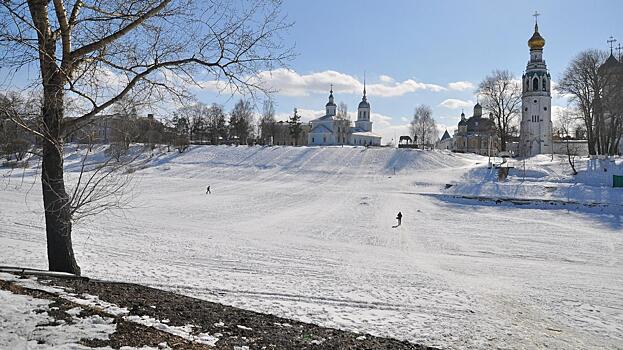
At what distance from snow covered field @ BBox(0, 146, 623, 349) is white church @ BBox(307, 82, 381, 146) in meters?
53.8

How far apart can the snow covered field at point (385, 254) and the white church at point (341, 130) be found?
5379 centimetres

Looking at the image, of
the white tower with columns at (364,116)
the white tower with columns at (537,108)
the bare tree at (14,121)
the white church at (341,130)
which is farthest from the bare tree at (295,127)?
the bare tree at (14,121)

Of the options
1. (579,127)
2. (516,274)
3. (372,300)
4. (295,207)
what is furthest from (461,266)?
(579,127)

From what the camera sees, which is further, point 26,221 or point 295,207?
point 295,207

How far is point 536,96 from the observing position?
232 feet

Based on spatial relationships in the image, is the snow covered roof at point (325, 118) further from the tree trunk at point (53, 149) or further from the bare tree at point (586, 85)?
the tree trunk at point (53, 149)

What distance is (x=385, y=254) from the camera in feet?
64.1

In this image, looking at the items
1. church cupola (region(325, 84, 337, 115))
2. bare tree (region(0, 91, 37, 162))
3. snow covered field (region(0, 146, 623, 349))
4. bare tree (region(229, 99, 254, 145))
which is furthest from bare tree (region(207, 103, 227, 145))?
bare tree (region(0, 91, 37, 162))

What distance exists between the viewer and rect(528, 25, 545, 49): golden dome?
226 ft

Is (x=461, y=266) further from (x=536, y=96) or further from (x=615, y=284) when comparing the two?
(x=536, y=96)

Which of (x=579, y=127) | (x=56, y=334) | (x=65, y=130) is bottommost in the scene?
(x=56, y=334)

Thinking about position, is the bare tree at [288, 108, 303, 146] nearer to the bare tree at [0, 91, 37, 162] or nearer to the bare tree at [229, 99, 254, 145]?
the bare tree at [229, 99, 254, 145]

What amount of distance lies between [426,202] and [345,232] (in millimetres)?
14179

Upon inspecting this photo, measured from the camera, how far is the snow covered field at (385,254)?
10.5 metres
